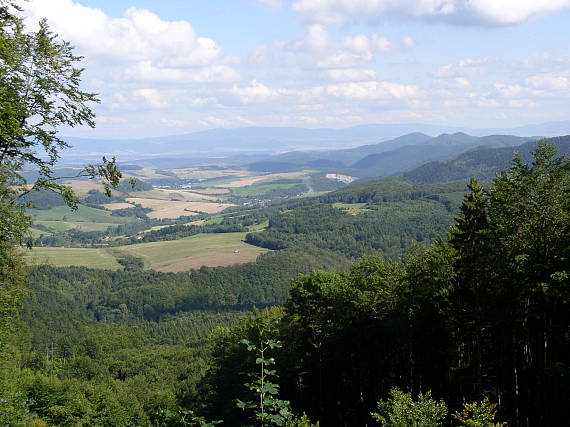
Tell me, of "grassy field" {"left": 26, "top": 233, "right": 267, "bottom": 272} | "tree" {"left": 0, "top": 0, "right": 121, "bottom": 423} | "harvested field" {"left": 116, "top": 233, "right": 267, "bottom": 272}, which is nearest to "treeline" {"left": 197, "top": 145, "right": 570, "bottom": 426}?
"tree" {"left": 0, "top": 0, "right": 121, "bottom": 423}

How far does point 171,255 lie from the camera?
187375 millimetres

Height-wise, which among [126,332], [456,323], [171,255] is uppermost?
[456,323]

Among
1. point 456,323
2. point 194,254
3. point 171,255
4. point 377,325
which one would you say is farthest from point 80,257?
point 456,323

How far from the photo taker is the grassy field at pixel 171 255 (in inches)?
6865

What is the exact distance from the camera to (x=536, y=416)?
2375 centimetres

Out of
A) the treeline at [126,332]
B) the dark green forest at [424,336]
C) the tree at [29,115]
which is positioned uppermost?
the tree at [29,115]

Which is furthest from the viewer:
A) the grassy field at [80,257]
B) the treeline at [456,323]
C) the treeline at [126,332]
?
the grassy field at [80,257]

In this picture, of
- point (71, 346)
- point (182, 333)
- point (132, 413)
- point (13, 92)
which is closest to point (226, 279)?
point (182, 333)

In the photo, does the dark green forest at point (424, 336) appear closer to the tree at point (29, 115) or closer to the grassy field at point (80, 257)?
the tree at point (29, 115)

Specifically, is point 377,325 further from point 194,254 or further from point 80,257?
point 80,257

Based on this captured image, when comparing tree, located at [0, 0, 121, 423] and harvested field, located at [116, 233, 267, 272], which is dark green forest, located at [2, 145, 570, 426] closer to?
tree, located at [0, 0, 121, 423]

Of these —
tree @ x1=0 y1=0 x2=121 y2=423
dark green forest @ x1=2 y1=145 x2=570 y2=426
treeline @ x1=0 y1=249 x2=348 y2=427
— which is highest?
tree @ x1=0 y1=0 x2=121 y2=423

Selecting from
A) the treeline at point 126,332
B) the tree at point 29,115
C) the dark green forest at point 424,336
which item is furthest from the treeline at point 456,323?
the treeline at point 126,332

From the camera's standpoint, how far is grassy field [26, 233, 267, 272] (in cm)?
17438
